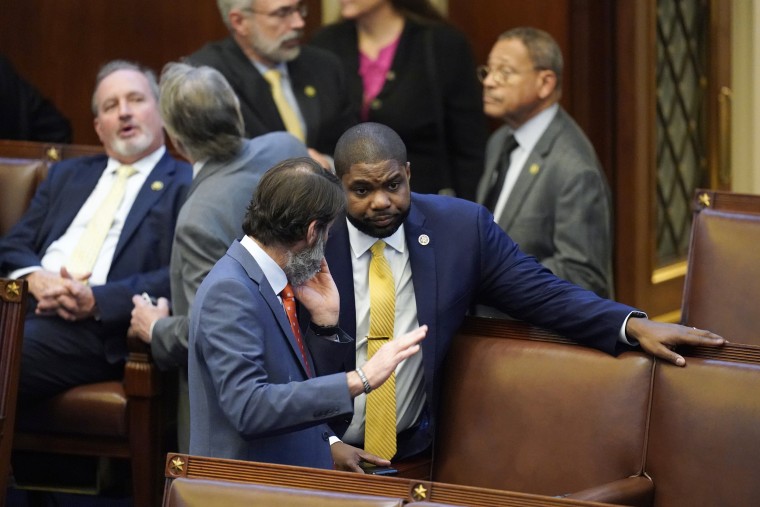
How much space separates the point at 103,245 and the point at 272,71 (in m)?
0.99

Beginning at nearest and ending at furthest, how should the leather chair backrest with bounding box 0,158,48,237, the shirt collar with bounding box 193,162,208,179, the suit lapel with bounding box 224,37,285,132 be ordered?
1. the shirt collar with bounding box 193,162,208,179
2. the leather chair backrest with bounding box 0,158,48,237
3. the suit lapel with bounding box 224,37,285,132

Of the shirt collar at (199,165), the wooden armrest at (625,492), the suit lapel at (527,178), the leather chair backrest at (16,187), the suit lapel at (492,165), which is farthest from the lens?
the leather chair backrest at (16,187)

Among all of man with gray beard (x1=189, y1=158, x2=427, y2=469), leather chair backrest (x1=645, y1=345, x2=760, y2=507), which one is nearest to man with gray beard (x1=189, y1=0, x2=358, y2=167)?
man with gray beard (x1=189, y1=158, x2=427, y2=469)

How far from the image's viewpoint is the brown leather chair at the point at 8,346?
3.55 m

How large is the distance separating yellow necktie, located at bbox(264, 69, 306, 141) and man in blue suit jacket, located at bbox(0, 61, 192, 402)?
1.62 feet

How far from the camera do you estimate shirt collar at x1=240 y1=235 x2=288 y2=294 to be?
2727 mm

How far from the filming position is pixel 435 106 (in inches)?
205

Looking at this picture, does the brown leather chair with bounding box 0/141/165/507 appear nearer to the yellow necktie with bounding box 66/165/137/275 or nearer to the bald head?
the yellow necktie with bounding box 66/165/137/275

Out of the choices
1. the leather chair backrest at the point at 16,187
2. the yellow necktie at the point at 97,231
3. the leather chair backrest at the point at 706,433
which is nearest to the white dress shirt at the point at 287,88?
the yellow necktie at the point at 97,231

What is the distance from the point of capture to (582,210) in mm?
4215

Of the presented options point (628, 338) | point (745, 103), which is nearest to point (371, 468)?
point (628, 338)

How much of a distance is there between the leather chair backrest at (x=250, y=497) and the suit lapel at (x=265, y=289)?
564 mm

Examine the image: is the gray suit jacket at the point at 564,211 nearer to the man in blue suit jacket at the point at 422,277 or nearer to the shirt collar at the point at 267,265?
the man in blue suit jacket at the point at 422,277

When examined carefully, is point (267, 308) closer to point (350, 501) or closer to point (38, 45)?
point (350, 501)
